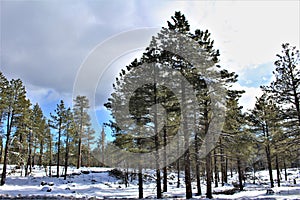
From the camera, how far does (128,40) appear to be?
2258cm

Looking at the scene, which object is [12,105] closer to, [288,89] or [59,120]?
[59,120]

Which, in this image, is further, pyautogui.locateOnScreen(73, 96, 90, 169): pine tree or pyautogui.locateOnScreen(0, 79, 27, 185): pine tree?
pyautogui.locateOnScreen(73, 96, 90, 169): pine tree

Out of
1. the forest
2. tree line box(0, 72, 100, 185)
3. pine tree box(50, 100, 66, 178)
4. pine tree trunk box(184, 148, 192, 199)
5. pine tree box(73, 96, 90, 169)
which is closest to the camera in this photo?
pine tree trunk box(184, 148, 192, 199)

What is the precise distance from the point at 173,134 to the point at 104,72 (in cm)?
869

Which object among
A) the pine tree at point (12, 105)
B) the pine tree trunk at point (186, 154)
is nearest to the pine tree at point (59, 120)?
the pine tree at point (12, 105)

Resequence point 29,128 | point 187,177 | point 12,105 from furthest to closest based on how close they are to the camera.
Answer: point 29,128 < point 12,105 < point 187,177

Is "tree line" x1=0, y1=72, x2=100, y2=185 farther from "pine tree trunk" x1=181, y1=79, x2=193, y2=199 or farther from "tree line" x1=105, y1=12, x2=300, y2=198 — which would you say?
"pine tree trunk" x1=181, y1=79, x2=193, y2=199

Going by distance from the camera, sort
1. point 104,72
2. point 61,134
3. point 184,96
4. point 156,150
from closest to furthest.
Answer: point 184,96
point 156,150
point 104,72
point 61,134

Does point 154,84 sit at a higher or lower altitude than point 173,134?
higher

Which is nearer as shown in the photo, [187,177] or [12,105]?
[187,177]

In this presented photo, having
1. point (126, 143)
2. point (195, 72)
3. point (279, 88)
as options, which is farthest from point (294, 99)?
point (126, 143)

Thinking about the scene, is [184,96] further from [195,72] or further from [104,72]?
[104,72]

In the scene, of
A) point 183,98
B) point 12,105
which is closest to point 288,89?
point 183,98

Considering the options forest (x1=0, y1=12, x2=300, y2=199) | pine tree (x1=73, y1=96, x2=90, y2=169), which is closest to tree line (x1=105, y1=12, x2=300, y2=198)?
forest (x1=0, y1=12, x2=300, y2=199)
